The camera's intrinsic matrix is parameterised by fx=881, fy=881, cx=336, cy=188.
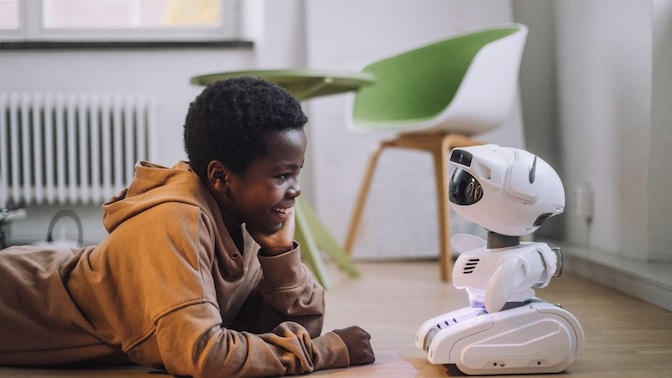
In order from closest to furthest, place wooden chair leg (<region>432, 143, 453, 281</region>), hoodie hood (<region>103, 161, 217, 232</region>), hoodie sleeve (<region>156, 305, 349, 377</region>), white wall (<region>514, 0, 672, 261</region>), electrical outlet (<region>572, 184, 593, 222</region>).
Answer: hoodie sleeve (<region>156, 305, 349, 377</region>) → hoodie hood (<region>103, 161, 217, 232</region>) → white wall (<region>514, 0, 672, 261</region>) → wooden chair leg (<region>432, 143, 453, 281</region>) → electrical outlet (<region>572, 184, 593, 222</region>)

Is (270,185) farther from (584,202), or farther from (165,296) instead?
(584,202)

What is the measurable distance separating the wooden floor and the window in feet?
4.78

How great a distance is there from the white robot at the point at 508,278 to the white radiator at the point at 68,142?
8.00 ft

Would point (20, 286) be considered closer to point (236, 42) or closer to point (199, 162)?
point (199, 162)

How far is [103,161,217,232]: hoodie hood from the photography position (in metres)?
1.37

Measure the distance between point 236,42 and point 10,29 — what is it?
3.41 feet

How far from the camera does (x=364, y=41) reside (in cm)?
351

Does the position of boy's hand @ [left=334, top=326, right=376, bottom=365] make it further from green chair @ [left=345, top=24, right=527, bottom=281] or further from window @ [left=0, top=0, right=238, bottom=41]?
window @ [left=0, top=0, right=238, bottom=41]

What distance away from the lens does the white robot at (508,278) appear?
143 centimetres

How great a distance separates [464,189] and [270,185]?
1.08 feet

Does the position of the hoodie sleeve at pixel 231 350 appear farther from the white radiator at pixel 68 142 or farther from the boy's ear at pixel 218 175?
the white radiator at pixel 68 142

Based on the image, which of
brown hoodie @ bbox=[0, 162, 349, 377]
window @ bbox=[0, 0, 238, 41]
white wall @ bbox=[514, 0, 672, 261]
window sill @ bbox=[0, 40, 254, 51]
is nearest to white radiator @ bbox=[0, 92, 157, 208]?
window sill @ bbox=[0, 40, 254, 51]

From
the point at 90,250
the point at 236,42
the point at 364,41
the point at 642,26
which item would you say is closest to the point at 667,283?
the point at 642,26

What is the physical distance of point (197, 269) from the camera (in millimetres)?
1295
